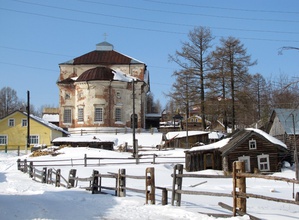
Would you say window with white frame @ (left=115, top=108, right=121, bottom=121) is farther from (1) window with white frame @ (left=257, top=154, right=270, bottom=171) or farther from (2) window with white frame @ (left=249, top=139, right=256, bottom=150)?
(1) window with white frame @ (left=257, top=154, right=270, bottom=171)

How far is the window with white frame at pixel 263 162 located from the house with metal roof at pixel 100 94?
2654 cm

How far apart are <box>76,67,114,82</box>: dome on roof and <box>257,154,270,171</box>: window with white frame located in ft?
101

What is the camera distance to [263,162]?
3284cm

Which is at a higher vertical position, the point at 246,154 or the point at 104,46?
the point at 104,46

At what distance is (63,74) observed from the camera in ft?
214

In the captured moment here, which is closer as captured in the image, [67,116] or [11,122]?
[11,122]

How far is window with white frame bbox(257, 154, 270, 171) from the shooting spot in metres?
32.8

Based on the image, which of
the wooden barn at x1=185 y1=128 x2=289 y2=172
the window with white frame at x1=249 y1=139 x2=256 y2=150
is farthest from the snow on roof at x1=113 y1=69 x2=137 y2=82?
the window with white frame at x1=249 y1=139 x2=256 y2=150

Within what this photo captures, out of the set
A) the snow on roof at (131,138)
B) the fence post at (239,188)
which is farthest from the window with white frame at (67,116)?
the fence post at (239,188)

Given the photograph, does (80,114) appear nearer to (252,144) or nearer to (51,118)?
(51,118)

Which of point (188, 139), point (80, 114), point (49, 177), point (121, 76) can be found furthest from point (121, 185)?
point (121, 76)

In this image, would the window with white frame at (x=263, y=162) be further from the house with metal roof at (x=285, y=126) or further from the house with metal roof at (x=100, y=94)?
the house with metal roof at (x=100, y=94)

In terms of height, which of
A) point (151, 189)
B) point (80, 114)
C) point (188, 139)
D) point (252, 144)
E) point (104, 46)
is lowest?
point (151, 189)

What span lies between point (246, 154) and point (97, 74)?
31.0m
